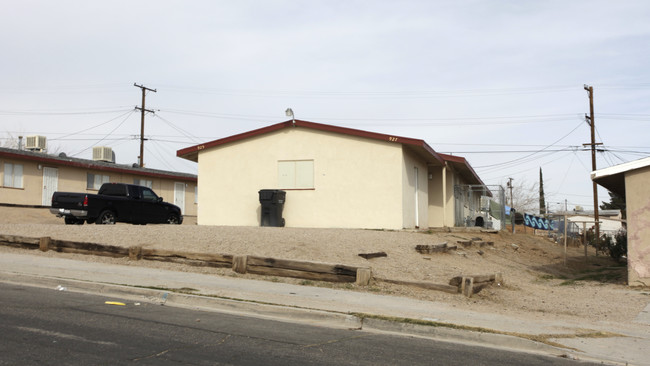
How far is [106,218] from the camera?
2089 centimetres

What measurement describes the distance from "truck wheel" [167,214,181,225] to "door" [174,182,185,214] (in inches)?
527

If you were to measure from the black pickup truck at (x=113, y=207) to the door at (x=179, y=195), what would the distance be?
13.8m

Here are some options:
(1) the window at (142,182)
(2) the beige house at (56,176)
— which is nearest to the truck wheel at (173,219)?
(2) the beige house at (56,176)

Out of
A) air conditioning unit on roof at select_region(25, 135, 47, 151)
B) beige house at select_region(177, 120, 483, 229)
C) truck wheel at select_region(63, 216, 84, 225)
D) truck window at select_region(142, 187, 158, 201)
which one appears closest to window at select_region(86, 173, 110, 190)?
air conditioning unit on roof at select_region(25, 135, 47, 151)

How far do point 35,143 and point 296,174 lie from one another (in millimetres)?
18246

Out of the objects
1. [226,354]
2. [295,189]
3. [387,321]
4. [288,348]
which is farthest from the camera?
[295,189]

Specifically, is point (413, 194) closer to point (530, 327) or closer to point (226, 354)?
point (530, 327)

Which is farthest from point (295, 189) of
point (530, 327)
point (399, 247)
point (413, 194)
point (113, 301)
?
point (530, 327)

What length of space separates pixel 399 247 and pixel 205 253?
5714mm

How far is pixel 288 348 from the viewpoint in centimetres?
683

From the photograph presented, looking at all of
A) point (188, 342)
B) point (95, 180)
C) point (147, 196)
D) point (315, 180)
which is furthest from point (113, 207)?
point (188, 342)

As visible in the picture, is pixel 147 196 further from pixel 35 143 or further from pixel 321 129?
pixel 35 143

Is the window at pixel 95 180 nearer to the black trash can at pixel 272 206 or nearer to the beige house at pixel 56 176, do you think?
the beige house at pixel 56 176

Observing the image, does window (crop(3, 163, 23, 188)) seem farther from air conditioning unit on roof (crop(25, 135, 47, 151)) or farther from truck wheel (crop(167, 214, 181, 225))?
truck wheel (crop(167, 214, 181, 225))
